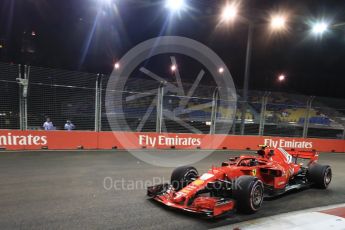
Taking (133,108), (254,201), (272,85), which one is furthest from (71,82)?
(272,85)

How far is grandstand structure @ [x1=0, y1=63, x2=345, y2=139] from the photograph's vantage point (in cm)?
1173

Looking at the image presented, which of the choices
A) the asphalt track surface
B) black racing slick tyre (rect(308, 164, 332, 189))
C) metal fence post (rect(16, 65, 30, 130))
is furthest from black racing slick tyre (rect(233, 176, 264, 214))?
metal fence post (rect(16, 65, 30, 130))

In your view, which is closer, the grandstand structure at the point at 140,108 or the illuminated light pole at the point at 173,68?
the grandstand structure at the point at 140,108

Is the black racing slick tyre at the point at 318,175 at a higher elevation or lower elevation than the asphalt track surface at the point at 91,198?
higher

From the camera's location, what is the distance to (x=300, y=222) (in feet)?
15.7

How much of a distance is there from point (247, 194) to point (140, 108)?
1011 cm

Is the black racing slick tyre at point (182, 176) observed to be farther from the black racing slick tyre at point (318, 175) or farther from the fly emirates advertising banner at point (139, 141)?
the fly emirates advertising banner at point (139, 141)

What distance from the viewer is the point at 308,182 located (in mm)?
7387

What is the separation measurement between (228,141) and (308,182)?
7672 mm

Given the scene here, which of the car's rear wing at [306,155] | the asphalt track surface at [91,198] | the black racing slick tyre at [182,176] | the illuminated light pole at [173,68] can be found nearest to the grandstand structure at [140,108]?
the asphalt track surface at [91,198]

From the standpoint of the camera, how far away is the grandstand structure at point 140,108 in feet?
38.5

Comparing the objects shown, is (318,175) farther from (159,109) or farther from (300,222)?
(159,109)

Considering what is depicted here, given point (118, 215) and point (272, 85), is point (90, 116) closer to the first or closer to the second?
point (118, 215)

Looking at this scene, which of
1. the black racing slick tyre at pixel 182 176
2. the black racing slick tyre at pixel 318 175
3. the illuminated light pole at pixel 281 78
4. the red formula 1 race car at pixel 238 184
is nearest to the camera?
→ the red formula 1 race car at pixel 238 184
